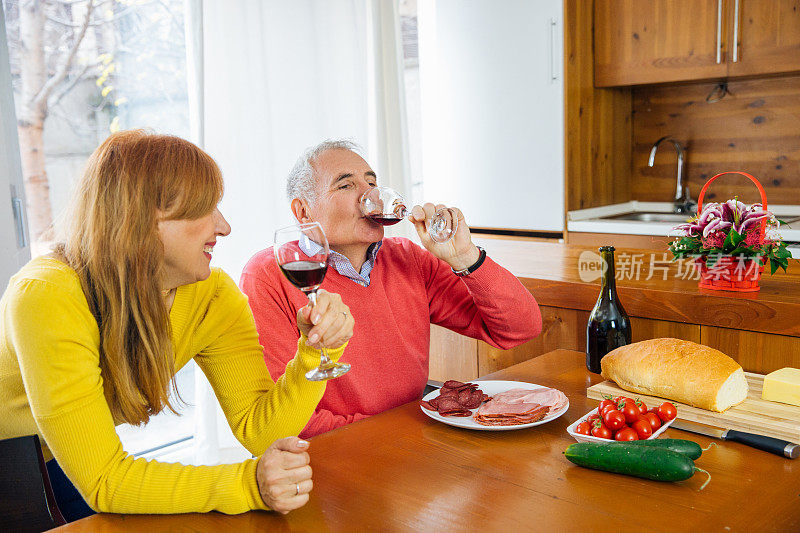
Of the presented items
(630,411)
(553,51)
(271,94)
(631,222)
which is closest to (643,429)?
(630,411)

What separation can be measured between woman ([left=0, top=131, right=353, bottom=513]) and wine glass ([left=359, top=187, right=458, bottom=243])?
449 mm

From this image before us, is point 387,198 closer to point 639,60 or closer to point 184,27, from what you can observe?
point 184,27

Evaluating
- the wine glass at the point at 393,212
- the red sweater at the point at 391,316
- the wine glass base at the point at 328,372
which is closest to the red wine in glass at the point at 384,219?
the wine glass at the point at 393,212

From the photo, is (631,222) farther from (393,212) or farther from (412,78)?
(393,212)

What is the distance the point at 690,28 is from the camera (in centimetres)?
367

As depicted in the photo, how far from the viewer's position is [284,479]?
105 cm

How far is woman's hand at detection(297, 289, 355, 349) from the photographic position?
1205mm

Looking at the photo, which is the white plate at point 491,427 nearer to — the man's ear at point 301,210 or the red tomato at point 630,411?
the red tomato at point 630,411

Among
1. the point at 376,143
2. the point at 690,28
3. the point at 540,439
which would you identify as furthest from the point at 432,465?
the point at 690,28

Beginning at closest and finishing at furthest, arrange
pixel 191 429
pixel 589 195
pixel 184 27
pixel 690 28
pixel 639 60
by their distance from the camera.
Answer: pixel 184 27, pixel 191 429, pixel 690 28, pixel 639 60, pixel 589 195

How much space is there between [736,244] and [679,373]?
1.73 ft

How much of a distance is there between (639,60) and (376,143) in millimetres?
1466

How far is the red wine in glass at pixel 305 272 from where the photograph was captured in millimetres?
1162

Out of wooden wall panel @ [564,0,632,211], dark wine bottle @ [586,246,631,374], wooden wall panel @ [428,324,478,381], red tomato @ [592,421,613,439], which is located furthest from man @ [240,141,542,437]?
wooden wall panel @ [564,0,632,211]
